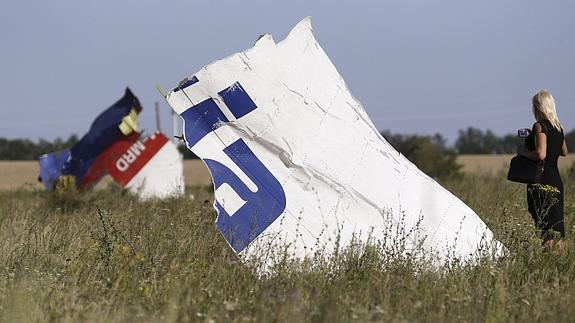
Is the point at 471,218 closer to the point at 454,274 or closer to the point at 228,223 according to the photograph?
the point at 454,274

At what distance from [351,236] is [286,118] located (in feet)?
3.27

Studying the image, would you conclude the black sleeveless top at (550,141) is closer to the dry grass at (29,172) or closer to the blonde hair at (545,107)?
the blonde hair at (545,107)

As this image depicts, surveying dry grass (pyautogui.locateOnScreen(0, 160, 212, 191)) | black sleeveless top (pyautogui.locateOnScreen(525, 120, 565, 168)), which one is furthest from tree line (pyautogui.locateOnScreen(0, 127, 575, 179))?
black sleeveless top (pyautogui.locateOnScreen(525, 120, 565, 168))

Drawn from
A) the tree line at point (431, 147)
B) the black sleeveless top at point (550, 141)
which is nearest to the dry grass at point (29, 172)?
the tree line at point (431, 147)

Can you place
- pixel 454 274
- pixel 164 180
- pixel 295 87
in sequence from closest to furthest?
pixel 454 274 < pixel 295 87 < pixel 164 180

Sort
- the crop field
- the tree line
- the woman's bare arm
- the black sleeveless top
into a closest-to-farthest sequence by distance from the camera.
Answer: the crop field → the woman's bare arm → the black sleeveless top → the tree line

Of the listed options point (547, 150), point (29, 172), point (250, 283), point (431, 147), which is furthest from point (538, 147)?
point (29, 172)

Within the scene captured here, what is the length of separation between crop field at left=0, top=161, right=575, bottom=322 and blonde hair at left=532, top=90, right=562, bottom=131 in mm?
841

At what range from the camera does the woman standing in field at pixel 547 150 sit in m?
6.84

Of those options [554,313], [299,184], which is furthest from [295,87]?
[554,313]

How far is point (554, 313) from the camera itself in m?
4.70

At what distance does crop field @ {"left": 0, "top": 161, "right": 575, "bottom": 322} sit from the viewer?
462 centimetres

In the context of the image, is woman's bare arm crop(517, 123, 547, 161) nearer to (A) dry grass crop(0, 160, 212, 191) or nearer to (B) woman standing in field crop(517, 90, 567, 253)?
(B) woman standing in field crop(517, 90, 567, 253)

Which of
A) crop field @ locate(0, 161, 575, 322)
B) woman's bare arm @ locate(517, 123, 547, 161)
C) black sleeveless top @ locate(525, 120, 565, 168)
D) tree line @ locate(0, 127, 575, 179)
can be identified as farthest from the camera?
tree line @ locate(0, 127, 575, 179)
